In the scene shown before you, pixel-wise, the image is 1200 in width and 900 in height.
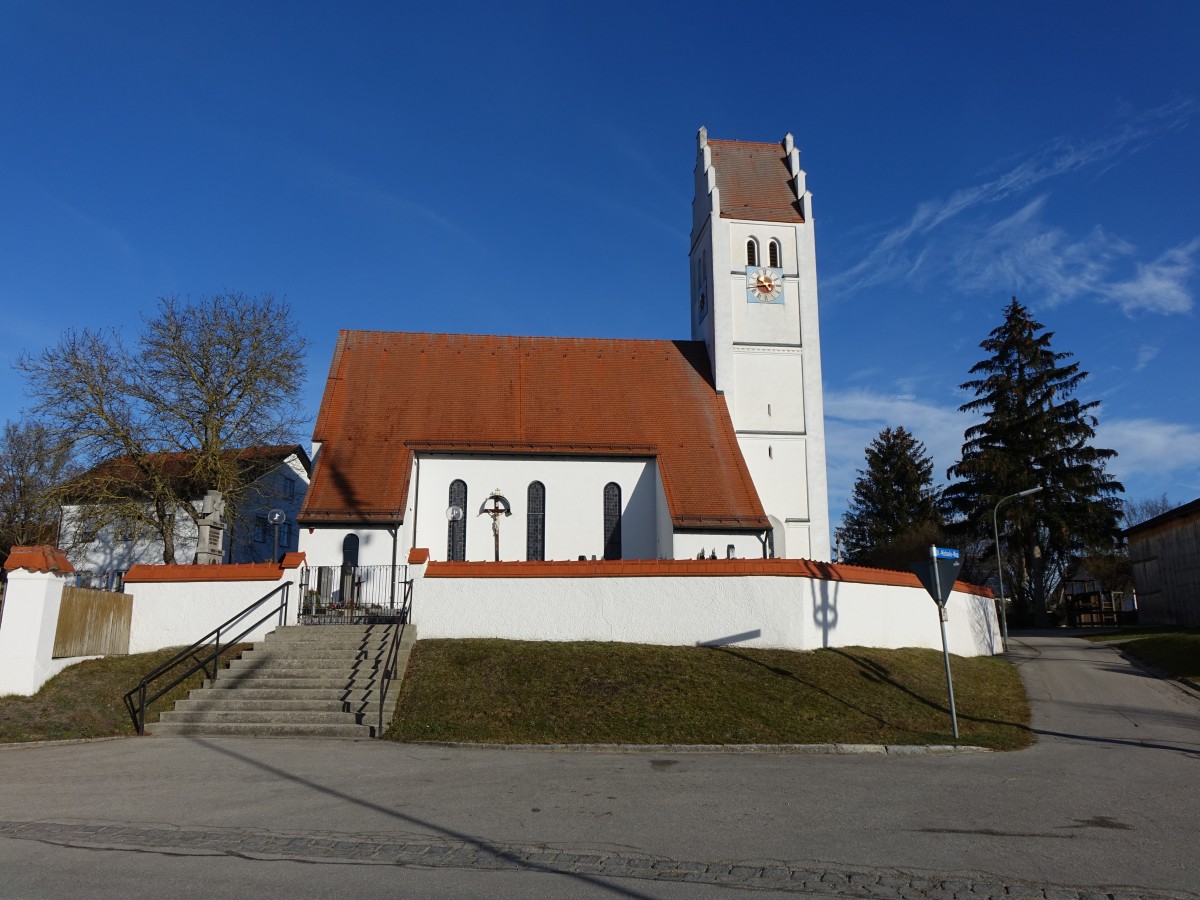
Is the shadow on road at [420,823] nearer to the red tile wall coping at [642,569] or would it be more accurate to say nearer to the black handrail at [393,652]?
the black handrail at [393,652]

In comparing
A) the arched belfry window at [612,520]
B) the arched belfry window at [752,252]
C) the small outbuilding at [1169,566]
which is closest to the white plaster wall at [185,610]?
the arched belfry window at [612,520]

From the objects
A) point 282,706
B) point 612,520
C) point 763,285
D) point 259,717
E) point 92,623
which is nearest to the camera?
point 259,717

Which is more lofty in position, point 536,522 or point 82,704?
point 536,522

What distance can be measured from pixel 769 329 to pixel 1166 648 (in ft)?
48.0

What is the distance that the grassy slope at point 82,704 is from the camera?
1388cm

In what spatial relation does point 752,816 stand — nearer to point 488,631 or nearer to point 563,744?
point 563,744

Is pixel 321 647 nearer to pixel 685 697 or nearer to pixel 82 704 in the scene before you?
pixel 82 704

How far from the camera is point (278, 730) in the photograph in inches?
542

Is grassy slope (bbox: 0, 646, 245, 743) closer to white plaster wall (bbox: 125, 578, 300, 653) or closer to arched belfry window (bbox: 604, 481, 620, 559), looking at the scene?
white plaster wall (bbox: 125, 578, 300, 653)

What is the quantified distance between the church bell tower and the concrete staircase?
15198mm

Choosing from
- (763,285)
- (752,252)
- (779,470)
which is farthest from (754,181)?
(779,470)

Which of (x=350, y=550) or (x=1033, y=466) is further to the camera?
(x=1033, y=466)

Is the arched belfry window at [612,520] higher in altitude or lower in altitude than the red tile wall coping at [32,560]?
higher

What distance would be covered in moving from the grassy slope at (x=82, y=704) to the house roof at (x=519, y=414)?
311 inches
